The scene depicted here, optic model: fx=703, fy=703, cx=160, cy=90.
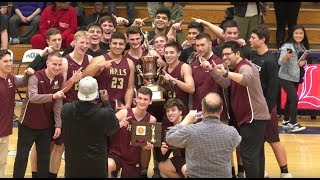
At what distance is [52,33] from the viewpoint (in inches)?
315

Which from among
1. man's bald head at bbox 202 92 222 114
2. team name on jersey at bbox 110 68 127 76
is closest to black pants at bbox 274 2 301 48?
team name on jersey at bbox 110 68 127 76

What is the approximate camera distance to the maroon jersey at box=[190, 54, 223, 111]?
26.1 feet

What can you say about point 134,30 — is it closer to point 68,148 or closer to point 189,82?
point 189,82

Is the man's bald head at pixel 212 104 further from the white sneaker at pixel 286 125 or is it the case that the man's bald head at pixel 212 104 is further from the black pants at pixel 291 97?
the white sneaker at pixel 286 125

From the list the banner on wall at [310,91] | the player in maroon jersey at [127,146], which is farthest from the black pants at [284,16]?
the player in maroon jersey at [127,146]

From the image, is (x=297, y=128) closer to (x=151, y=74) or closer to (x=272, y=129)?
(x=272, y=129)

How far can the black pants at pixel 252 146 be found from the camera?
25.1ft

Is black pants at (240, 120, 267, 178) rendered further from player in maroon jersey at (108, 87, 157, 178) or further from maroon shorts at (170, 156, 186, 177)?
player in maroon jersey at (108, 87, 157, 178)

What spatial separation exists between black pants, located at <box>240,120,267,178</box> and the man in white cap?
1859 millimetres

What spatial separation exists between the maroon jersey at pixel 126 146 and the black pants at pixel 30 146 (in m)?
0.73

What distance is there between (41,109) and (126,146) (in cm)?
103

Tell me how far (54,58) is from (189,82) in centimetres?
154

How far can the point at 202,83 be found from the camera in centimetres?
800

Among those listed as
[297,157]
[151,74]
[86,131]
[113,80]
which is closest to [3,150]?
[113,80]
